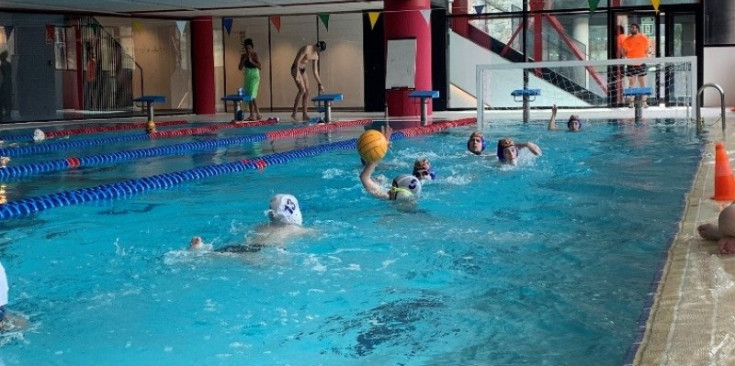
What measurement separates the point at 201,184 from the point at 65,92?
12655mm

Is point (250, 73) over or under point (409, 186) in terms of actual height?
over

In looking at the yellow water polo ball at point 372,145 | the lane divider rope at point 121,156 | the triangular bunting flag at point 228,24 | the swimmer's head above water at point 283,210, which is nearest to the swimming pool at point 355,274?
the swimmer's head above water at point 283,210

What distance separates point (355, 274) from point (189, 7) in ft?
49.0

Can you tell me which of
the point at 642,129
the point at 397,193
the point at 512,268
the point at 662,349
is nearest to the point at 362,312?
the point at 512,268

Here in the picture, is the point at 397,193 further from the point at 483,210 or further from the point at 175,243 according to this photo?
the point at 175,243

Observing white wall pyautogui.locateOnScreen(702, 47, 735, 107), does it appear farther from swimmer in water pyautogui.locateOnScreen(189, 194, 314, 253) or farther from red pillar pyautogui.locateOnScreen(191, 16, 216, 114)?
swimmer in water pyautogui.locateOnScreen(189, 194, 314, 253)

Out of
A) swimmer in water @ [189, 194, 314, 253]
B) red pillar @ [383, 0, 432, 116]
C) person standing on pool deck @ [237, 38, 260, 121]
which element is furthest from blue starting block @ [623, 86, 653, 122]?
swimmer in water @ [189, 194, 314, 253]

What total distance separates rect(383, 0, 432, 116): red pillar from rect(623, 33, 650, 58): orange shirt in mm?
4043

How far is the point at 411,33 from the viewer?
60.0ft

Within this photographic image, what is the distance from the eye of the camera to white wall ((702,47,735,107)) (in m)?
19.7

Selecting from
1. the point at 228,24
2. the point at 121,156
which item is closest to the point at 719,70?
the point at 228,24

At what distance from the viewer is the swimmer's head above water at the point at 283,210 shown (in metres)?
5.18

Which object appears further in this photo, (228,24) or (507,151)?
(228,24)

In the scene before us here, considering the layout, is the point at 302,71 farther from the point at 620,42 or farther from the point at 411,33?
the point at 620,42
